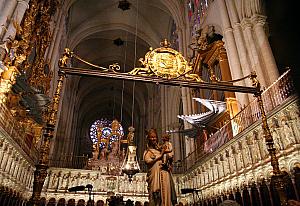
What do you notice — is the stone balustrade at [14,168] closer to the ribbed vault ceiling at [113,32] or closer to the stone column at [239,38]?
the stone column at [239,38]

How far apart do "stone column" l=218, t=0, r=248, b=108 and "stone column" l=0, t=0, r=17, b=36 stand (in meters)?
7.39

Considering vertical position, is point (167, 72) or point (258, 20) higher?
point (258, 20)

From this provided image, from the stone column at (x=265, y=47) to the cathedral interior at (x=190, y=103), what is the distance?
4 centimetres

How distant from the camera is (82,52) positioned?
21.0 m

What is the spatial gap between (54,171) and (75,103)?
12693mm

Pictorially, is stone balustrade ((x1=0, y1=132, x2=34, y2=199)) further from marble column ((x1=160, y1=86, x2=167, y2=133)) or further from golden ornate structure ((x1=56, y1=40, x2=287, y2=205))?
marble column ((x1=160, y1=86, x2=167, y2=133))

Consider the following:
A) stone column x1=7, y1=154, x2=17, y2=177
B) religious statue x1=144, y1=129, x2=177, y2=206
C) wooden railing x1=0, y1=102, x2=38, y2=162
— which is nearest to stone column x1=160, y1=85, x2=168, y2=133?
wooden railing x1=0, y1=102, x2=38, y2=162

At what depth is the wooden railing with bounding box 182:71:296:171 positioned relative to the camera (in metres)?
5.66

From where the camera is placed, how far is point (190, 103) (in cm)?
1262

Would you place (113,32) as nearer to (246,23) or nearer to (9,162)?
(246,23)

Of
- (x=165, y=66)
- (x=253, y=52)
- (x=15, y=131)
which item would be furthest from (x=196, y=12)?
(x=15, y=131)

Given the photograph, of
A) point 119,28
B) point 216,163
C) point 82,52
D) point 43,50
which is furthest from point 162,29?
point 216,163

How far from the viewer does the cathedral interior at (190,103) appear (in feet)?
16.5

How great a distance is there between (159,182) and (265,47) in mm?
6148
